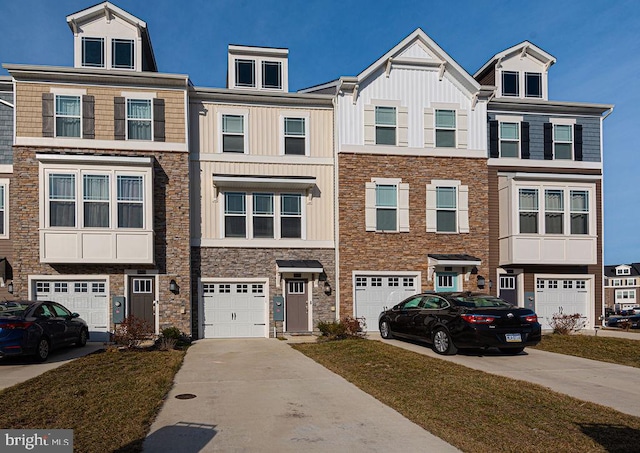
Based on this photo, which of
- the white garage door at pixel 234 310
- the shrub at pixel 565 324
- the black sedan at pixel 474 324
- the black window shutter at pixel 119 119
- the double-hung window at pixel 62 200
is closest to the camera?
the black sedan at pixel 474 324

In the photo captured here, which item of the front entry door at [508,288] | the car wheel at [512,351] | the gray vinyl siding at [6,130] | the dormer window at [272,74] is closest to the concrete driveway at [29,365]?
the gray vinyl siding at [6,130]

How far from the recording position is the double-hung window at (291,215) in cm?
1919

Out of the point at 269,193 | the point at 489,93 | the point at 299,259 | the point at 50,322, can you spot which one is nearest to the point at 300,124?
the point at 269,193

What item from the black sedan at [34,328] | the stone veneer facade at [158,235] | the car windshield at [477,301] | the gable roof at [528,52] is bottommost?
the black sedan at [34,328]

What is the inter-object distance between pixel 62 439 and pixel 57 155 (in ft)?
42.4

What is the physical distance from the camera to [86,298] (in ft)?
57.1

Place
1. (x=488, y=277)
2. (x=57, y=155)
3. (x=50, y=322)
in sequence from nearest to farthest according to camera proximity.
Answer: (x=50, y=322)
(x=57, y=155)
(x=488, y=277)

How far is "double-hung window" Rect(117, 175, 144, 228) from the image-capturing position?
1720 centimetres

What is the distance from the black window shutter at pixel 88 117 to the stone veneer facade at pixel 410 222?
830 centimetres

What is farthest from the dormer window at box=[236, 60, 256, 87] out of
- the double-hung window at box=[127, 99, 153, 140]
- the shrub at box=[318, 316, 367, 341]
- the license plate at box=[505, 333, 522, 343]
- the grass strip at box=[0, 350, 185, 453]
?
the license plate at box=[505, 333, 522, 343]

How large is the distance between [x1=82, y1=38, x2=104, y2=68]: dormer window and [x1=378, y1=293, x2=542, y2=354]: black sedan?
45.9 feet

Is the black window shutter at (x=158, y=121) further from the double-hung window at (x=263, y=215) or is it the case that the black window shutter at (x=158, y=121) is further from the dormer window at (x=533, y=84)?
the dormer window at (x=533, y=84)

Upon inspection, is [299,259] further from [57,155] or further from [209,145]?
[57,155]

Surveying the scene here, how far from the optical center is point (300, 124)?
766 inches
